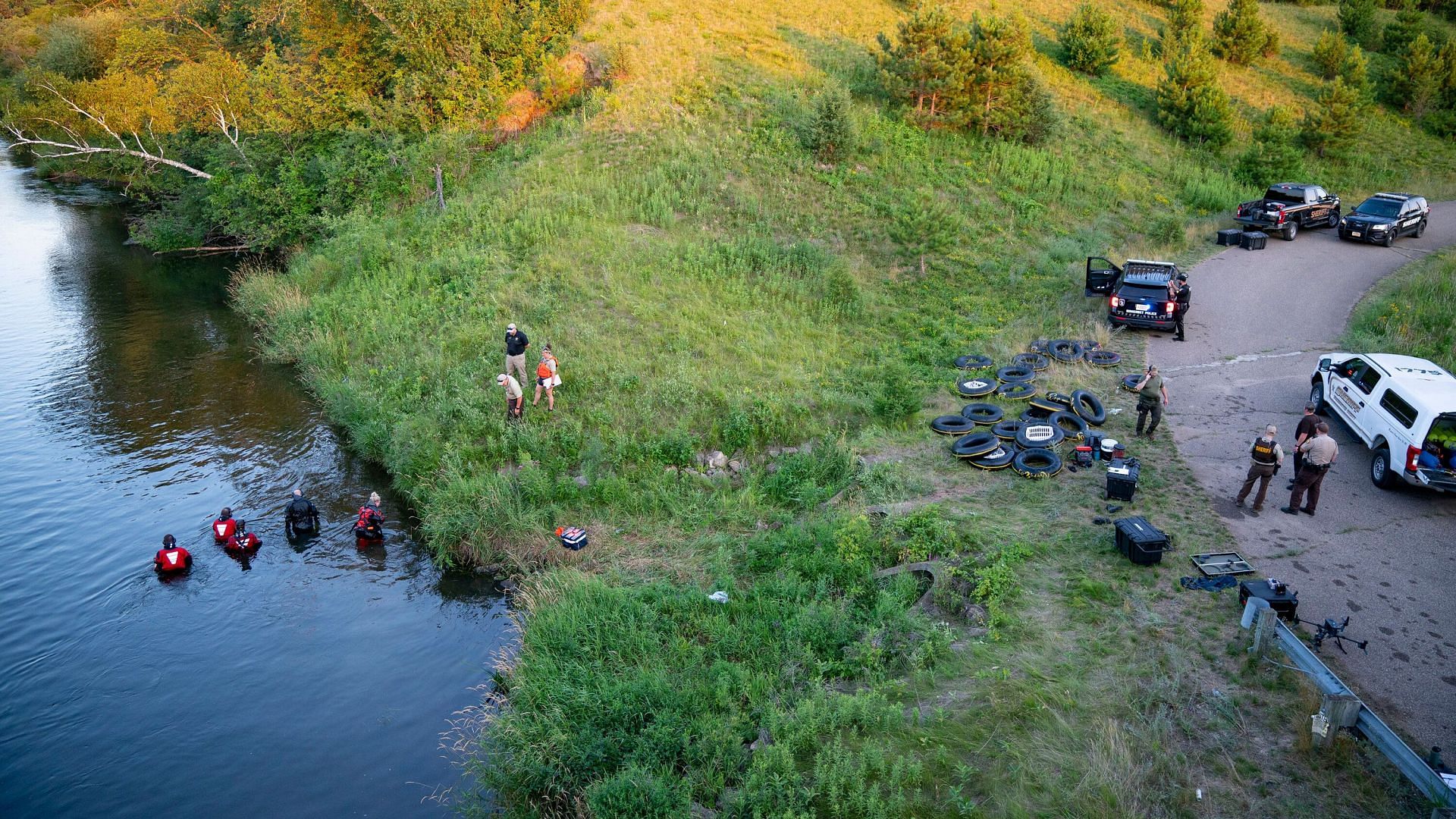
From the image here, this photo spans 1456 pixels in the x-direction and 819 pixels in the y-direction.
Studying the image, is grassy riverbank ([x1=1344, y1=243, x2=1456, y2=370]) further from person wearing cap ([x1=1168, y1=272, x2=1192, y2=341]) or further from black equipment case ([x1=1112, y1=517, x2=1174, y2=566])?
black equipment case ([x1=1112, y1=517, x2=1174, y2=566])

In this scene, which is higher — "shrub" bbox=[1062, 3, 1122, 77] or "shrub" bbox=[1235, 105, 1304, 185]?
"shrub" bbox=[1062, 3, 1122, 77]

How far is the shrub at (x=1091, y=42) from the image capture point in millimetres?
41250

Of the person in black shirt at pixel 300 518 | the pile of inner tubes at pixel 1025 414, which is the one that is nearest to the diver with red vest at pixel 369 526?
the person in black shirt at pixel 300 518

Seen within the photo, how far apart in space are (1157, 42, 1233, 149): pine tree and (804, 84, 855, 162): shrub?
1784 cm

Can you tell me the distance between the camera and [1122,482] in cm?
1407

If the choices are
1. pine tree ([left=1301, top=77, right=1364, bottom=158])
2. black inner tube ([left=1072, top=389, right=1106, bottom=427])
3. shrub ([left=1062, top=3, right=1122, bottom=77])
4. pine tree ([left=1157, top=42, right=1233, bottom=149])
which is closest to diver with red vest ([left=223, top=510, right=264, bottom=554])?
black inner tube ([left=1072, top=389, right=1106, bottom=427])

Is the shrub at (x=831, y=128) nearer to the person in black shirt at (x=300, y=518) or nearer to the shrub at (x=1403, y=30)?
the person in black shirt at (x=300, y=518)

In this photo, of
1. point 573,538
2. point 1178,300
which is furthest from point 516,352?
point 1178,300

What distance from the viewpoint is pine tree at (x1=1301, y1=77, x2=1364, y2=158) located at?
36.4 m

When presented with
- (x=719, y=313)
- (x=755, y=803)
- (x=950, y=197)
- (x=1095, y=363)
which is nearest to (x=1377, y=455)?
(x=1095, y=363)

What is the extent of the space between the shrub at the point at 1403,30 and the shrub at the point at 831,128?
36.7 metres

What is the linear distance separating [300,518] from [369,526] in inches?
57.9

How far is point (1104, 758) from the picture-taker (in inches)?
348

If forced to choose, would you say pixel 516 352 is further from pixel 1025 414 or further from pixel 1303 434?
pixel 1303 434
